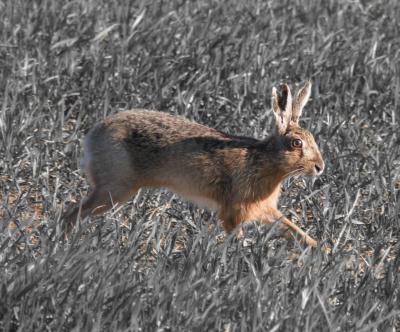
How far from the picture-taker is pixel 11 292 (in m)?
3.97

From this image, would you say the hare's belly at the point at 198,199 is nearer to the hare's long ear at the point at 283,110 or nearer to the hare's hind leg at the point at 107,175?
the hare's hind leg at the point at 107,175

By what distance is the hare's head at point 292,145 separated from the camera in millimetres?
5797

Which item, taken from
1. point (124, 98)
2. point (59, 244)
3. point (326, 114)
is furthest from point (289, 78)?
point (59, 244)

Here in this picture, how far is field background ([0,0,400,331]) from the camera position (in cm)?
Result: 409

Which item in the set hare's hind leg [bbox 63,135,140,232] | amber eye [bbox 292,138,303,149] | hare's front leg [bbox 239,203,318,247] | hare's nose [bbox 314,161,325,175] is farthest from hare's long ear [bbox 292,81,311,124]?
hare's hind leg [bbox 63,135,140,232]

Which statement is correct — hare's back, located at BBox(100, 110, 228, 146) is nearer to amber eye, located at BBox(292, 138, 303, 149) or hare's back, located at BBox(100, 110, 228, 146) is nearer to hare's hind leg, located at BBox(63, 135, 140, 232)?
hare's hind leg, located at BBox(63, 135, 140, 232)

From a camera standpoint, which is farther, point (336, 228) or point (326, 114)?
point (326, 114)

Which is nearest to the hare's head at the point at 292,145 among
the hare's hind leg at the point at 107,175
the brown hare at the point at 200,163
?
the brown hare at the point at 200,163

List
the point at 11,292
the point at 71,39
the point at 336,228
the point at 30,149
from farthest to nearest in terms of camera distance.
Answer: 1. the point at 71,39
2. the point at 30,149
3. the point at 336,228
4. the point at 11,292

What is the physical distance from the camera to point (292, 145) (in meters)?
5.86

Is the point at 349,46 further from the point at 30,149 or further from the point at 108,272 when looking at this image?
the point at 108,272

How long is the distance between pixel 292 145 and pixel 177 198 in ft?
2.46

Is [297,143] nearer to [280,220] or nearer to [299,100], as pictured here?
[299,100]

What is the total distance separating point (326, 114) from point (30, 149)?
1.94m
